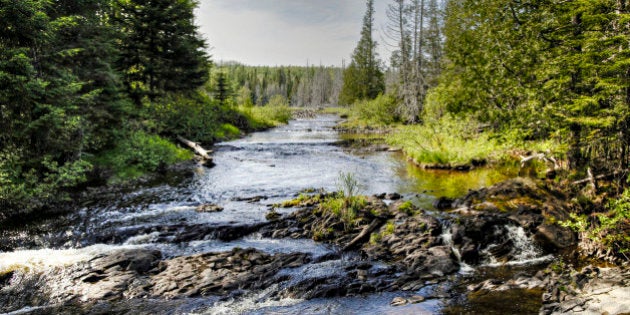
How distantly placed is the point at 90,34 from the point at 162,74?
→ 11635mm

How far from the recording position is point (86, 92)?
1636 centimetres

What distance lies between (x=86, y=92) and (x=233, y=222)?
35.5 ft

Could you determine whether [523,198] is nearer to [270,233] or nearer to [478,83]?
[478,83]

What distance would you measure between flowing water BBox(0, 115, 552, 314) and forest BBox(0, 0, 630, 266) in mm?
1715

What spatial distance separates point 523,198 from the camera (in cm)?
1127

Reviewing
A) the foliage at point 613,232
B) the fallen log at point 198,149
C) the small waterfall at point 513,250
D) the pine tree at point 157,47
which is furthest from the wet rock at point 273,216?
the pine tree at point 157,47

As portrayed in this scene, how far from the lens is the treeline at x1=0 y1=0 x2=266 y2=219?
1073 centimetres

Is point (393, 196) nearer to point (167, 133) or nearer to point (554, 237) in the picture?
point (554, 237)

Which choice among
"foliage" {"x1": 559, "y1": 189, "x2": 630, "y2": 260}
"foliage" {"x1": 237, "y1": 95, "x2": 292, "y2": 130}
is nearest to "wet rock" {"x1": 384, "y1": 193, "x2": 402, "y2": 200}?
"foliage" {"x1": 559, "y1": 189, "x2": 630, "y2": 260}

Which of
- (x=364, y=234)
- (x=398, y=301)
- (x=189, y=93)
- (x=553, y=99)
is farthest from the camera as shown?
(x=189, y=93)

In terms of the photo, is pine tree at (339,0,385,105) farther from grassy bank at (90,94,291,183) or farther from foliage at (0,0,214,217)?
foliage at (0,0,214,217)

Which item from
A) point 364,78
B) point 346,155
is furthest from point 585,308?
point 364,78

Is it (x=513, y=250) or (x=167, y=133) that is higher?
(x=167, y=133)

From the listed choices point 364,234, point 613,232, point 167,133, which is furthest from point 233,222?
point 167,133
